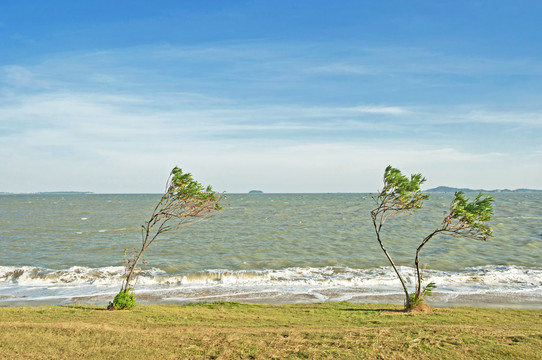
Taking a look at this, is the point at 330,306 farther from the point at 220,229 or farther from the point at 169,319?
the point at 220,229

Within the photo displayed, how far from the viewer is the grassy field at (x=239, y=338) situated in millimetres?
8008

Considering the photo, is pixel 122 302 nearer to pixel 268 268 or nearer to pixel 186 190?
pixel 186 190

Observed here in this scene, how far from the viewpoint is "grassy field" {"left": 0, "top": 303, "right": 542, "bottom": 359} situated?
8008mm

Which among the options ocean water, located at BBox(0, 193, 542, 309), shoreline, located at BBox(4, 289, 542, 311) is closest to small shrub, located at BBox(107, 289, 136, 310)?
shoreline, located at BBox(4, 289, 542, 311)

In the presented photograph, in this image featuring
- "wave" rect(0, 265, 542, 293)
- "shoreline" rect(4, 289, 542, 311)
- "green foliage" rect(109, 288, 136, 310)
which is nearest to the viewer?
"green foliage" rect(109, 288, 136, 310)

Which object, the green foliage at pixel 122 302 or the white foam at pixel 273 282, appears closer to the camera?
the green foliage at pixel 122 302

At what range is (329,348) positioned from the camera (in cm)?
830

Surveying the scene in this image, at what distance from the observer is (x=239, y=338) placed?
9086mm

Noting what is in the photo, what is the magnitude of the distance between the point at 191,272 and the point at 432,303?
544 inches

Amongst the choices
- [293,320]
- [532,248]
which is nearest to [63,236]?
[293,320]

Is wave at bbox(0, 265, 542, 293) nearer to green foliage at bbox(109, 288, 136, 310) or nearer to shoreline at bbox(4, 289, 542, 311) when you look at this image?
shoreline at bbox(4, 289, 542, 311)

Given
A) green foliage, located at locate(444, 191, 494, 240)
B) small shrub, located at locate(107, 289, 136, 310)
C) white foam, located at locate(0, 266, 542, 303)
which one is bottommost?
white foam, located at locate(0, 266, 542, 303)

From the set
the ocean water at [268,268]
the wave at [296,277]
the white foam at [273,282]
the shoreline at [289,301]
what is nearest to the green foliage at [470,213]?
the shoreline at [289,301]

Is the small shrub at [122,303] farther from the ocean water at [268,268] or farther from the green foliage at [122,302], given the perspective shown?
the ocean water at [268,268]
